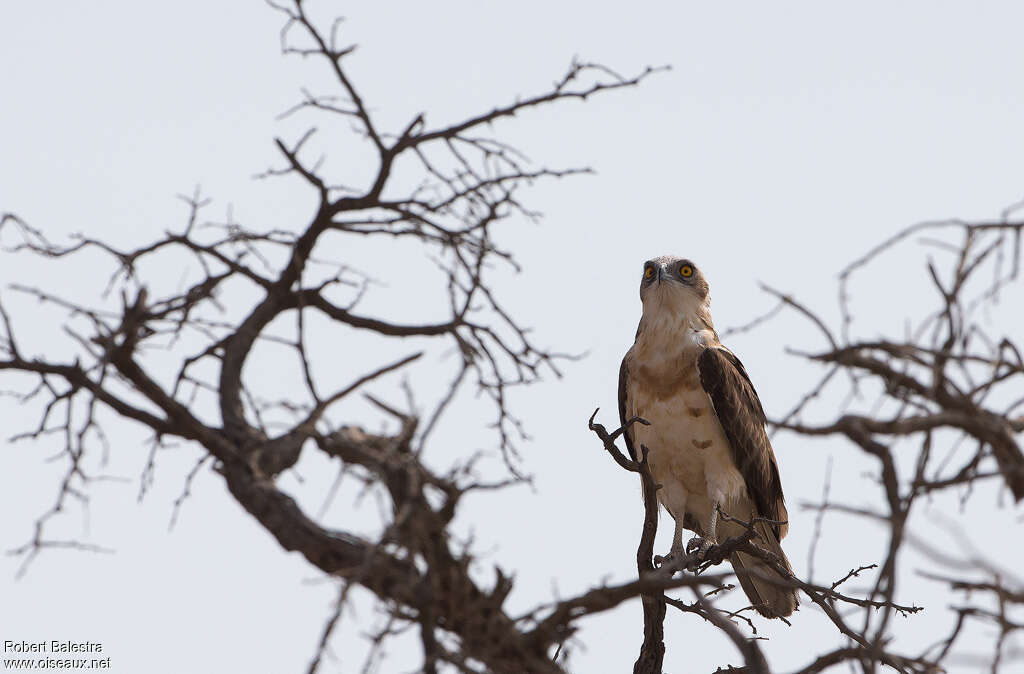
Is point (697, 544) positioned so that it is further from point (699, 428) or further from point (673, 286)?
point (673, 286)

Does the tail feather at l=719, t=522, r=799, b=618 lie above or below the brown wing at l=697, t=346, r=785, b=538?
below

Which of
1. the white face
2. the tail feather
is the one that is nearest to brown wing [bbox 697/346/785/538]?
the tail feather

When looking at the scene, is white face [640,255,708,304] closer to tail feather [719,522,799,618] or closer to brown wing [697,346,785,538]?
brown wing [697,346,785,538]

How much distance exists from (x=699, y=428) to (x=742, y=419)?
276 mm

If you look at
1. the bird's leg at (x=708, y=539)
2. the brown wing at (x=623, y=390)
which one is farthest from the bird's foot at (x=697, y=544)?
the brown wing at (x=623, y=390)

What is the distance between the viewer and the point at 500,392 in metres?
6.34

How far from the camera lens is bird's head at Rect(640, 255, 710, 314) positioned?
733 cm

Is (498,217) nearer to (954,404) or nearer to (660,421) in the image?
(660,421)

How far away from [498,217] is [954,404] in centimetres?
352

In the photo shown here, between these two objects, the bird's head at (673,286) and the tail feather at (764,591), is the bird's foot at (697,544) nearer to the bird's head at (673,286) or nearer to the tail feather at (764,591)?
the tail feather at (764,591)

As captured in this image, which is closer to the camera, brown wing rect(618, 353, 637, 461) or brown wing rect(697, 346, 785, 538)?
brown wing rect(697, 346, 785, 538)

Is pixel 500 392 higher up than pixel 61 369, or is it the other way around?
pixel 500 392

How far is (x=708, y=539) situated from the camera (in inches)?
268

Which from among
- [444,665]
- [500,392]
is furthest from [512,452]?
[444,665]
